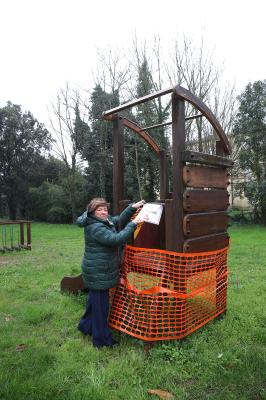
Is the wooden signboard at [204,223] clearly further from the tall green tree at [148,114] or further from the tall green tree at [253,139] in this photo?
the tall green tree at [253,139]

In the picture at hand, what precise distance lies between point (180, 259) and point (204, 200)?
0.79 m

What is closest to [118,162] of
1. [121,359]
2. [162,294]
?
[162,294]

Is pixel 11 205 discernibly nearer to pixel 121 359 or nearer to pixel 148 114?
pixel 148 114

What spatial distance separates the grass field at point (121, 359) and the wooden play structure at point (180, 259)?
0.70 ft

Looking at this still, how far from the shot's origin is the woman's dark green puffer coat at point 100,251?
3.66m

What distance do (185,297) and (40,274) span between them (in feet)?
14.8

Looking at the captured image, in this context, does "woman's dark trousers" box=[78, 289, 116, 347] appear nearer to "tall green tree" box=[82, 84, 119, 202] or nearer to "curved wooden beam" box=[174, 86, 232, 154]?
"curved wooden beam" box=[174, 86, 232, 154]

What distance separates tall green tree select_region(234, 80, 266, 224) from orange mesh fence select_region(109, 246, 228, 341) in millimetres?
17053

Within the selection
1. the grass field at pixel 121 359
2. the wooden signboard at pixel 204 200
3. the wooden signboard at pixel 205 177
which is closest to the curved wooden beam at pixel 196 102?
the wooden signboard at pixel 205 177

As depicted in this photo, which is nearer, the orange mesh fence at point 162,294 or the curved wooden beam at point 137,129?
the orange mesh fence at point 162,294

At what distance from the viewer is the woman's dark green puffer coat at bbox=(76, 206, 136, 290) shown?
12.0 ft

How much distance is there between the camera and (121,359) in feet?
11.3

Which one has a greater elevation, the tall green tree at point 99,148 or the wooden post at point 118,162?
the tall green tree at point 99,148

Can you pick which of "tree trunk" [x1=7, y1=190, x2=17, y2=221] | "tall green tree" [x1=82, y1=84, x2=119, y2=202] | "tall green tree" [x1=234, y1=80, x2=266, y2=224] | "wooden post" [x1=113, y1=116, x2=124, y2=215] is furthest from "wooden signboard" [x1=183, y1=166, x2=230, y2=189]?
"tree trunk" [x1=7, y1=190, x2=17, y2=221]
